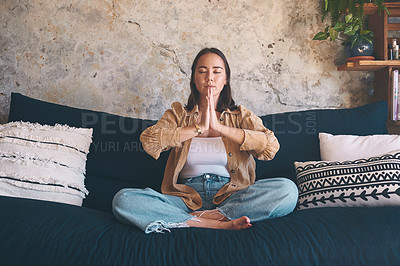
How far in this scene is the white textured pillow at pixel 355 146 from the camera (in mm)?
1686

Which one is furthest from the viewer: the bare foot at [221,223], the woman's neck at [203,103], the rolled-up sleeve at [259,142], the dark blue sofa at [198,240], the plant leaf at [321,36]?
the plant leaf at [321,36]

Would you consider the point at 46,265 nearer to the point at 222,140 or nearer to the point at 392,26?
the point at 222,140

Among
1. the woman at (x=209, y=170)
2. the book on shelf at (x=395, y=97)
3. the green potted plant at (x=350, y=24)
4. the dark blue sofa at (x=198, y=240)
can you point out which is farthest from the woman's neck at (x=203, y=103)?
the book on shelf at (x=395, y=97)

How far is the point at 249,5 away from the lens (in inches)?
92.4

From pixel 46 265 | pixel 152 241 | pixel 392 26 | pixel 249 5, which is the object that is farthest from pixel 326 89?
pixel 46 265

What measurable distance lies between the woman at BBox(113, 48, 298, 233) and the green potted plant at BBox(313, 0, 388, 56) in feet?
2.82

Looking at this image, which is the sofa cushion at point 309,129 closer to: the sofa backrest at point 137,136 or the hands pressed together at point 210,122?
the sofa backrest at point 137,136

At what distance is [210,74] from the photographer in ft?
5.75

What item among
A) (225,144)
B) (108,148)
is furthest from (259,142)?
(108,148)

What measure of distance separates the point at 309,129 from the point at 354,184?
0.56 metres

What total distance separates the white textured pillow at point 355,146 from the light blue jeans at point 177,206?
487 millimetres

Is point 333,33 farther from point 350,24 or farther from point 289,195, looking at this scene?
point 289,195

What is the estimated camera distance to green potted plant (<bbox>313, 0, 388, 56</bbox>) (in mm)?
2072

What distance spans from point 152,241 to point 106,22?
172 cm
